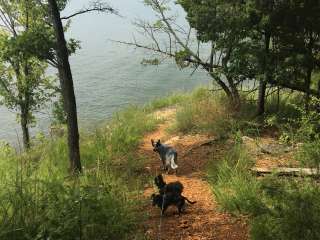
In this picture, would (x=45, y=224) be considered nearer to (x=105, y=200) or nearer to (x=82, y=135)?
(x=105, y=200)

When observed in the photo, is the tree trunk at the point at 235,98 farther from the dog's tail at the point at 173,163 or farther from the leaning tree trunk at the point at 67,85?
the leaning tree trunk at the point at 67,85

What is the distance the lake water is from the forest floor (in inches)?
137

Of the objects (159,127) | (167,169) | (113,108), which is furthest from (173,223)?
(113,108)

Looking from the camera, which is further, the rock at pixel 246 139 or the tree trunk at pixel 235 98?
the tree trunk at pixel 235 98

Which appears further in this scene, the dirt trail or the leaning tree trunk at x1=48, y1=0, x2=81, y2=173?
the leaning tree trunk at x1=48, y1=0, x2=81, y2=173

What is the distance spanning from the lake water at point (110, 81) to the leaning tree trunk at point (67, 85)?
4.23 meters

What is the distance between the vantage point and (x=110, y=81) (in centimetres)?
2902

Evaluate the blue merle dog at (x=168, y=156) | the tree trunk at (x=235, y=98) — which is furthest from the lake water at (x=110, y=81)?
the blue merle dog at (x=168, y=156)

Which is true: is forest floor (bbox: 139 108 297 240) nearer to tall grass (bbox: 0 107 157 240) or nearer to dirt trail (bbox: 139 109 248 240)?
dirt trail (bbox: 139 109 248 240)

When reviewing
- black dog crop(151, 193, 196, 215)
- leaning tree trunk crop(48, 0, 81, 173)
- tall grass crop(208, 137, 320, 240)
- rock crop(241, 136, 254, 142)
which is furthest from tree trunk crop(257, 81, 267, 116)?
black dog crop(151, 193, 196, 215)

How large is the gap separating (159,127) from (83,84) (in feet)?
48.9

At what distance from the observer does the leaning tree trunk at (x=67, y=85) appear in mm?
8555

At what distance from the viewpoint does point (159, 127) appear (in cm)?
1480

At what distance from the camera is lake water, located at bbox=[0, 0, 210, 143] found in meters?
23.3
